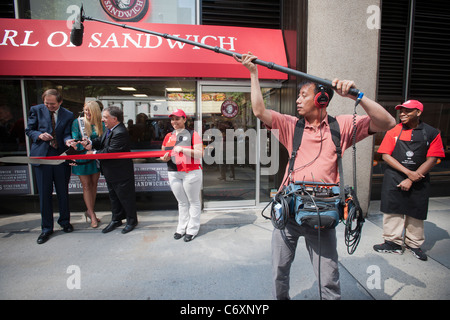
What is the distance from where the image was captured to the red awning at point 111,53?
4.45 metres

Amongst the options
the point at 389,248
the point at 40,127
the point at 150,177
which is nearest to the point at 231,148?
the point at 150,177

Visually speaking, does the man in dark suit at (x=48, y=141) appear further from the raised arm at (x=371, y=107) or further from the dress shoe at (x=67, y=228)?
Answer: the raised arm at (x=371, y=107)

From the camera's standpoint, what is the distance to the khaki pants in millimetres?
3551

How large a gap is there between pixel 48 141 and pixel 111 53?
6.20ft

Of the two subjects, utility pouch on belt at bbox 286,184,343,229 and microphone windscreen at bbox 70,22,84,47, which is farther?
microphone windscreen at bbox 70,22,84,47

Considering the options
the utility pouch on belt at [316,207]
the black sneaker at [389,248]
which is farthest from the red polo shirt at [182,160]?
the black sneaker at [389,248]

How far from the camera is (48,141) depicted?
13.3 ft

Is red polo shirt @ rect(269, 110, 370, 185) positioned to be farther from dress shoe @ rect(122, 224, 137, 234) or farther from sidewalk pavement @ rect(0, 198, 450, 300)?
dress shoe @ rect(122, 224, 137, 234)

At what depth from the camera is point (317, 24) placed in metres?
4.80

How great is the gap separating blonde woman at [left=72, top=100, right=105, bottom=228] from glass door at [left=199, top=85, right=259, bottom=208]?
6.60 ft

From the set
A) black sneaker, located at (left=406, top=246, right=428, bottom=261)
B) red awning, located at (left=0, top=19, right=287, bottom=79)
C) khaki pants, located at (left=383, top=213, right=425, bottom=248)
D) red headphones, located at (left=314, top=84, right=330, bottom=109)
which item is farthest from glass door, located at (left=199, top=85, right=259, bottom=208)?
red headphones, located at (left=314, top=84, right=330, bottom=109)

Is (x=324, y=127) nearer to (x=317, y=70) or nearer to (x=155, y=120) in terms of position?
(x=317, y=70)

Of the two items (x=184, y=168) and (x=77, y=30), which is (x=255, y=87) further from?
(x=184, y=168)
